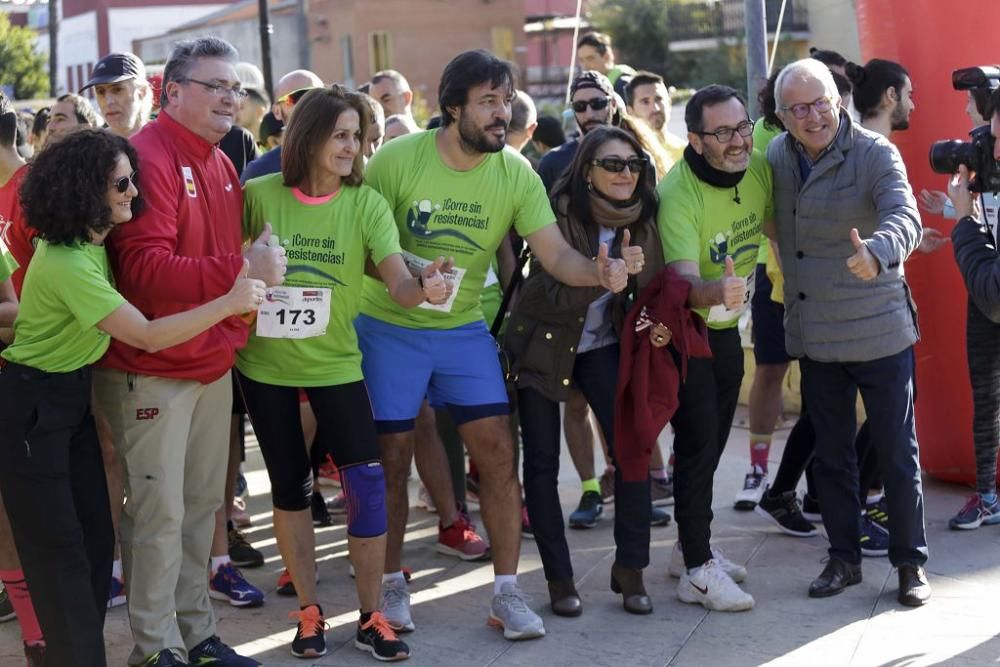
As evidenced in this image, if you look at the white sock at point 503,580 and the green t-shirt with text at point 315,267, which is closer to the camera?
the green t-shirt with text at point 315,267

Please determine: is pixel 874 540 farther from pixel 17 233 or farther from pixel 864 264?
pixel 17 233

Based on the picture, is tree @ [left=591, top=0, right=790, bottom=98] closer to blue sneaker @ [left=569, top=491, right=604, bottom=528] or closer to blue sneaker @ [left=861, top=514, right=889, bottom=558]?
blue sneaker @ [left=569, top=491, right=604, bottom=528]

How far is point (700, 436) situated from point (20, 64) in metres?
30.8

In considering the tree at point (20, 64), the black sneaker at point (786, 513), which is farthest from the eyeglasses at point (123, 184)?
the tree at point (20, 64)

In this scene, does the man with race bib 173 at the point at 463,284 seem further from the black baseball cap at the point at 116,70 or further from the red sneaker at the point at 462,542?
the black baseball cap at the point at 116,70

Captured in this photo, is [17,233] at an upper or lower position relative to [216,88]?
lower

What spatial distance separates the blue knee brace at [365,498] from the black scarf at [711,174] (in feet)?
4.97

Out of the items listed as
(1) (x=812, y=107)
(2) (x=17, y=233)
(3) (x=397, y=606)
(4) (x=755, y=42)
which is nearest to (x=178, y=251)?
(2) (x=17, y=233)

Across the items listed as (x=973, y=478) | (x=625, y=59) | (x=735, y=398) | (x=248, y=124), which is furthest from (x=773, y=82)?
(x=625, y=59)

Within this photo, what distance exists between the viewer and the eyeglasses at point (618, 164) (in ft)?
15.2

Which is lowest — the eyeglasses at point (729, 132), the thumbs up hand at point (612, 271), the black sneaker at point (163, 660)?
the black sneaker at point (163, 660)

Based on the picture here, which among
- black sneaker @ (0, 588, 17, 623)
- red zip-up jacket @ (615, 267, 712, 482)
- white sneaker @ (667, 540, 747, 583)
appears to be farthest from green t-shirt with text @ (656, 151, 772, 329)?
black sneaker @ (0, 588, 17, 623)

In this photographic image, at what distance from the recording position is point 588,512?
19.4ft

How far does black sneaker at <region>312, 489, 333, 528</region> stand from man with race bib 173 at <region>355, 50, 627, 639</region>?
56.5 inches
